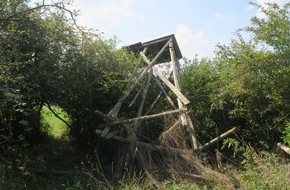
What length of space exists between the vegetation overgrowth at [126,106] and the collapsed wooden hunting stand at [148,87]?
10.7 inches

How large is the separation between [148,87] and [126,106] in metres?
0.98

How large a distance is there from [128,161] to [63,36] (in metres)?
3.71

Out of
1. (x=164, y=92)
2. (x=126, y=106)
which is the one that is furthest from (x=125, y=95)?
(x=164, y=92)

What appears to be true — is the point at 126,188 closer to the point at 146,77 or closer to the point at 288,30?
the point at 146,77

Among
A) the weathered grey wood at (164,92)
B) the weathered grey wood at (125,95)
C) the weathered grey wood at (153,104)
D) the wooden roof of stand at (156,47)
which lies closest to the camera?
the weathered grey wood at (125,95)

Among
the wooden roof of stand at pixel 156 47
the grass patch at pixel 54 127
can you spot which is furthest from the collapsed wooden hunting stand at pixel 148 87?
the grass patch at pixel 54 127

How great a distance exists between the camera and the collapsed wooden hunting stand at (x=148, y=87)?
8320 millimetres

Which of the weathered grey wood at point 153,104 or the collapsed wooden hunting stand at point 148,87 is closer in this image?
the collapsed wooden hunting stand at point 148,87

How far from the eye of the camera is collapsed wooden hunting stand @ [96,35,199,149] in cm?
832

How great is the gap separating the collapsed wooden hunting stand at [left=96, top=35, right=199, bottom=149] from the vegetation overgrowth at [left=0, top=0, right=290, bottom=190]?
0.27 meters

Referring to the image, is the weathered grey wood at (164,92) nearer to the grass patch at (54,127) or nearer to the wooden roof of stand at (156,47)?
the wooden roof of stand at (156,47)

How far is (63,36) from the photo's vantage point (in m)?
8.34

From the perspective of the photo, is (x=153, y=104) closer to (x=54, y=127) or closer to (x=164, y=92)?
(x=164, y=92)

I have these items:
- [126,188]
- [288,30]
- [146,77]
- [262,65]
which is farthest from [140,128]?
[288,30]
